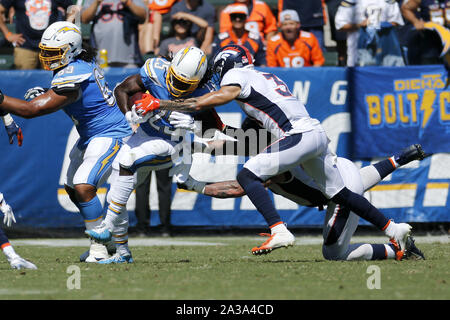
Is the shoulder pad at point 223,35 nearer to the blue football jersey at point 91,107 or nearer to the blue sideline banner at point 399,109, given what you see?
the blue sideline banner at point 399,109

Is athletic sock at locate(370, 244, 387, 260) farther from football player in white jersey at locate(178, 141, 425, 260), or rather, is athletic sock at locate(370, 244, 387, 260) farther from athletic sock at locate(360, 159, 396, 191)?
athletic sock at locate(360, 159, 396, 191)

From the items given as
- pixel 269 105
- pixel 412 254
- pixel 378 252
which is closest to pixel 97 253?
pixel 269 105

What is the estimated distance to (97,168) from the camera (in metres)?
7.01

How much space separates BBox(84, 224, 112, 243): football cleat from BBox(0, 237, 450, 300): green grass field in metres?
0.24

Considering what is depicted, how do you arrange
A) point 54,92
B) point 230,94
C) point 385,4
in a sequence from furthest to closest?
1. point 385,4
2. point 54,92
3. point 230,94

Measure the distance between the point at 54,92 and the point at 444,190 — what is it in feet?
19.2

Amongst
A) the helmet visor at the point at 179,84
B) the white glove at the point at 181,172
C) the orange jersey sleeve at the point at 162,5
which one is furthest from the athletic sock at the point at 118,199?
the orange jersey sleeve at the point at 162,5

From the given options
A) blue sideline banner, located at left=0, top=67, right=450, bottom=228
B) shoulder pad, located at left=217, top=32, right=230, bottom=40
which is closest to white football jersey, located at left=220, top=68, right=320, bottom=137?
blue sideline banner, located at left=0, top=67, right=450, bottom=228

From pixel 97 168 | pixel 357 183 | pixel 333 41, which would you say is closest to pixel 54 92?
pixel 97 168

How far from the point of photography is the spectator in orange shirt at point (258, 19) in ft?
38.4

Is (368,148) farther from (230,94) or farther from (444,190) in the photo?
(230,94)

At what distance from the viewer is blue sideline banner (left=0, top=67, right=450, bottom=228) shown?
34.7 feet

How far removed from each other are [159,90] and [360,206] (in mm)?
2199

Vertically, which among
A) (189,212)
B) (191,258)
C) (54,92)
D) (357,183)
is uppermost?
(54,92)
